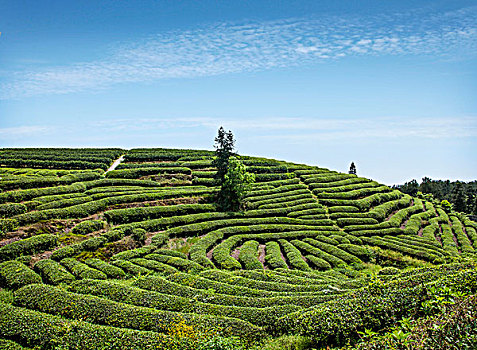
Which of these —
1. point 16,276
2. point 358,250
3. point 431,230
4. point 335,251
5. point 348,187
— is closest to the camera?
point 16,276

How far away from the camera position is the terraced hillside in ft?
42.3

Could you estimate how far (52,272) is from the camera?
2014 cm

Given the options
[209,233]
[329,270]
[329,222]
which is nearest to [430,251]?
[329,222]

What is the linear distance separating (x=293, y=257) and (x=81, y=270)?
57.3 feet

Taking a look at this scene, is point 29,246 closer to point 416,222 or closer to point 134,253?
point 134,253

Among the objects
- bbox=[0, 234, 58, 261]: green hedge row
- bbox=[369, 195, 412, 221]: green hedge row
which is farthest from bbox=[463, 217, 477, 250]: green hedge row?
bbox=[0, 234, 58, 261]: green hedge row

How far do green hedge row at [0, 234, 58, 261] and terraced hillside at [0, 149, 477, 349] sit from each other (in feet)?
0.30

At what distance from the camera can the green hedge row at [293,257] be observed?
26.7m

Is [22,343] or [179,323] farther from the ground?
[179,323]

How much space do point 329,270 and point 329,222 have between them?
1230 cm

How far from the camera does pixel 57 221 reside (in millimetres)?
28812

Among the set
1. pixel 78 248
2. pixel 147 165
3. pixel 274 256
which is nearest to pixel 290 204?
pixel 274 256

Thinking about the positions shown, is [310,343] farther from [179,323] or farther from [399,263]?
[399,263]

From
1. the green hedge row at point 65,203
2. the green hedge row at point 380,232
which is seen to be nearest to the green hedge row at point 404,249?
the green hedge row at point 380,232
